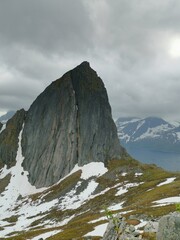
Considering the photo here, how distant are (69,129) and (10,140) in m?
41.0

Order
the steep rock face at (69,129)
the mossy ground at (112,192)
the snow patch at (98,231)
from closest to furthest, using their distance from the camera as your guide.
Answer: the snow patch at (98,231) < the mossy ground at (112,192) < the steep rock face at (69,129)

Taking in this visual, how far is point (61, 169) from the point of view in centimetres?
15488

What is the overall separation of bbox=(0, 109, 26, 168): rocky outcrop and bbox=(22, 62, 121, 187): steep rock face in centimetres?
670

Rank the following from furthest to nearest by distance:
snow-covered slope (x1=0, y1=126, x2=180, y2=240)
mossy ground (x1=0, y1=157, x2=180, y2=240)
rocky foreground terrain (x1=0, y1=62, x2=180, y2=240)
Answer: rocky foreground terrain (x1=0, y1=62, x2=180, y2=240) → snow-covered slope (x1=0, y1=126, x2=180, y2=240) → mossy ground (x1=0, y1=157, x2=180, y2=240)

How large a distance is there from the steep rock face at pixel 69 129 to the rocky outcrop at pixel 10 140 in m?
6.70

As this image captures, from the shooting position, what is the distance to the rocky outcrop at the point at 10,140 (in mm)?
177750

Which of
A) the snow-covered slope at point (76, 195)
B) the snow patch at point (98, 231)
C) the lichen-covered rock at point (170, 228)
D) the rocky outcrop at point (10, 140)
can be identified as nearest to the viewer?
the lichen-covered rock at point (170, 228)

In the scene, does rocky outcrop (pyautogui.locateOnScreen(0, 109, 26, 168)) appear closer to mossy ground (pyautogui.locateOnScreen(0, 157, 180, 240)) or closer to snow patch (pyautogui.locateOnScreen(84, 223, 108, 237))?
mossy ground (pyautogui.locateOnScreen(0, 157, 180, 240))

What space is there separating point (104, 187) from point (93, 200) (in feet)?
36.9

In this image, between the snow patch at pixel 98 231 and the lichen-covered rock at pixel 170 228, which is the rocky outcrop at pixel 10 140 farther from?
the lichen-covered rock at pixel 170 228

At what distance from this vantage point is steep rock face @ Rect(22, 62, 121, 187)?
156500 mm

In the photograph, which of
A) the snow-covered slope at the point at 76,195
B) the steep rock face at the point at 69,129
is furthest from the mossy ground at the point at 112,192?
the steep rock face at the point at 69,129

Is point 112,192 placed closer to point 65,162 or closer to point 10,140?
point 65,162

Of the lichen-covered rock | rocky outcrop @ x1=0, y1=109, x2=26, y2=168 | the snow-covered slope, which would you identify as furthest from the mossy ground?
the lichen-covered rock
